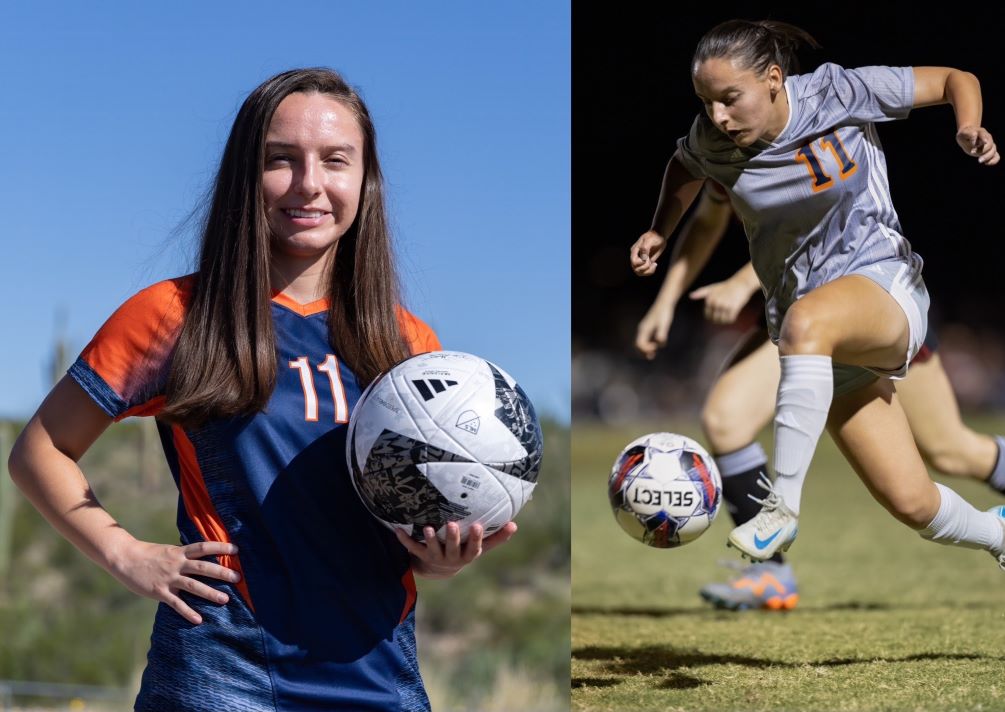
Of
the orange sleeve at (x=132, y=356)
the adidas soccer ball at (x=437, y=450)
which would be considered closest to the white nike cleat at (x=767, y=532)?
the adidas soccer ball at (x=437, y=450)

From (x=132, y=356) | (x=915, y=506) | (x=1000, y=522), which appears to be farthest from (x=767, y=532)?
(x=132, y=356)

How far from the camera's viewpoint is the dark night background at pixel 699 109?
13.0ft

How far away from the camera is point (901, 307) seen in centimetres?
367

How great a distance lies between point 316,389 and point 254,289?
261mm

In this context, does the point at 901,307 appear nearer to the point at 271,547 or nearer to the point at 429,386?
the point at 429,386

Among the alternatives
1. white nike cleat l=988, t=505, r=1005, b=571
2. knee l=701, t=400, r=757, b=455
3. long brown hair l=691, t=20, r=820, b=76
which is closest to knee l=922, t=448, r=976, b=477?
white nike cleat l=988, t=505, r=1005, b=571

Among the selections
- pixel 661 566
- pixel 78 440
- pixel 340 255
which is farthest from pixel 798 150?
pixel 661 566

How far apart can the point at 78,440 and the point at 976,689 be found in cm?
285

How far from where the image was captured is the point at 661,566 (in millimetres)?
6906

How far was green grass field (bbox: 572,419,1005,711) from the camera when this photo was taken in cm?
383

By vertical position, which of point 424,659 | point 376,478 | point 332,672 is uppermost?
point 376,478

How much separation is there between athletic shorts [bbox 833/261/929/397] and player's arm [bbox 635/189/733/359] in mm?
670

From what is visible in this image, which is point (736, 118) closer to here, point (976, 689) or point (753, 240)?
point (753, 240)

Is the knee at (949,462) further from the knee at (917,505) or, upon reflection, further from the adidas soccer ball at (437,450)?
the adidas soccer ball at (437,450)
